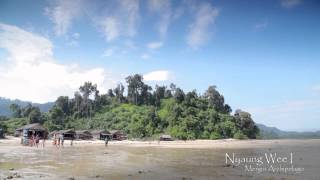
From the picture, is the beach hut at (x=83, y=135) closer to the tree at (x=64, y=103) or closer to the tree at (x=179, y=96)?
the tree at (x=179, y=96)

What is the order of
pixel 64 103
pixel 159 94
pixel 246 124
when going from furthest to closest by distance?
pixel 159 94, pixel 64 103, pixel 246 124

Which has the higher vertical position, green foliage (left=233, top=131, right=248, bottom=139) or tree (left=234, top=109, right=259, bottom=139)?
tree (left=234, top=109, right=259, bottom=139)

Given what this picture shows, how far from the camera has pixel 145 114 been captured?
8656 centimetres

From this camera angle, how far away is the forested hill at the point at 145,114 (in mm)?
75438

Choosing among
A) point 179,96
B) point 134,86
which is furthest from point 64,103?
point 179,96

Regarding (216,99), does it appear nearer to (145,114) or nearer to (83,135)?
(145,114)

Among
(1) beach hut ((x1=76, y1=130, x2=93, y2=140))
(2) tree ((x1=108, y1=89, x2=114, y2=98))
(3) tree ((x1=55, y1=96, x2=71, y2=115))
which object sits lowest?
(1) beach hut ((x1=76, y1=130, x2=93, y2=140))

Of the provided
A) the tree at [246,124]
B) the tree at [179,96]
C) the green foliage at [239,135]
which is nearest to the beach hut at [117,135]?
the tree at [179,96]

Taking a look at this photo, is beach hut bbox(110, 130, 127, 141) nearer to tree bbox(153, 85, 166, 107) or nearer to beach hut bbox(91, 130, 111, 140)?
beach hut bbox(91, 130, 111, 140)

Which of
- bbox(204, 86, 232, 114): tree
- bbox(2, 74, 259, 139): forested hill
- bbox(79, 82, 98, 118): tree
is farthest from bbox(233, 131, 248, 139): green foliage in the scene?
bbox(79, 82, 98, 118): tree

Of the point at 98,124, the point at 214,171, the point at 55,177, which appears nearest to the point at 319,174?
the point at 214,171

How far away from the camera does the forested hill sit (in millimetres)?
75438

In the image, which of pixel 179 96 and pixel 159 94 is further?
pixel 159 94

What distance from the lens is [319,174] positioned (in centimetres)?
1819
